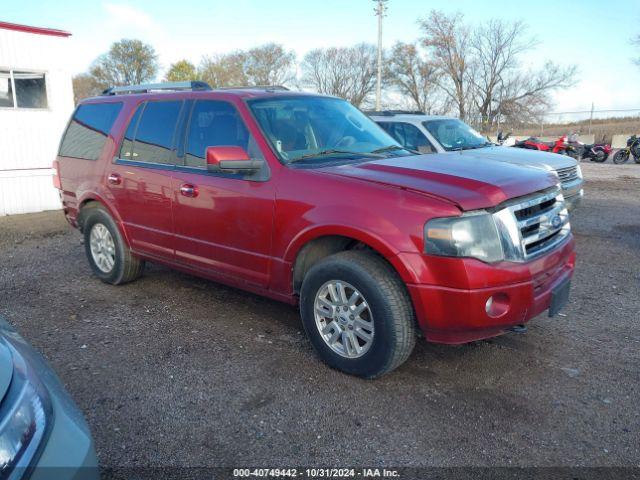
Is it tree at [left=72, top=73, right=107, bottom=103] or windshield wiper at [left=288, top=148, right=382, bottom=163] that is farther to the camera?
tree at [left=72, top=73, right=107, bottom=103]

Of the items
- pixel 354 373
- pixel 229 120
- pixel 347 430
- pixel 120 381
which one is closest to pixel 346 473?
pixel 347 430

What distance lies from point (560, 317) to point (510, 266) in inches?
72.8

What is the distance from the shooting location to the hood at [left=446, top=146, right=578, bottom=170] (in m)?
7.61

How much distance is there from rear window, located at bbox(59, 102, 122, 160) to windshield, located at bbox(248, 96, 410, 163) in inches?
76.3

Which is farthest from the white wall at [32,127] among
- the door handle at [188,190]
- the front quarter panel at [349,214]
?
the front quarter panel at [349,214]

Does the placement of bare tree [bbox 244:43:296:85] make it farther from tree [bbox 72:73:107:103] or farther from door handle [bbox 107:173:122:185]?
door handle [bbox 107:173:122:185]

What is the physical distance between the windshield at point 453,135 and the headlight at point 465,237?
18.3 feet

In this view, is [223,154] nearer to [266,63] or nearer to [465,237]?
[465,237]

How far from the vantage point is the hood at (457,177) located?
3.12 m

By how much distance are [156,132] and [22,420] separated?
3.47 m

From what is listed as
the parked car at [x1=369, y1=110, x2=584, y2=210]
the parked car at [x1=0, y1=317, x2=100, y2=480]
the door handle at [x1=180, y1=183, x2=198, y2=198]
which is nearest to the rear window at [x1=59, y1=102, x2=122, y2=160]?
the door handle at [x1=180, y1=183, x2=198, y2=198]

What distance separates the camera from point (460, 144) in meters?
8.69

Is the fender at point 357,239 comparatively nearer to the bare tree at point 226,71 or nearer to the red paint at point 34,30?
the red paint at point 34,30

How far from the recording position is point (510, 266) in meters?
3.06
